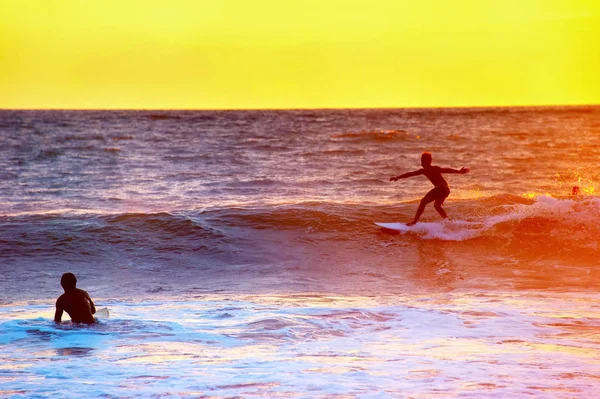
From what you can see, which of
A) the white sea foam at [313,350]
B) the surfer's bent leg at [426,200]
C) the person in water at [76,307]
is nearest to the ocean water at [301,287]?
the white sea foam at [313,350]

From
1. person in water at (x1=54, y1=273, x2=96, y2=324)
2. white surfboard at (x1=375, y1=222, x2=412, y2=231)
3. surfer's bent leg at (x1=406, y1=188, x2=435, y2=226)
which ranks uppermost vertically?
surfer's bent leg at (x1=406, y1=188, x2=435, y2=226)

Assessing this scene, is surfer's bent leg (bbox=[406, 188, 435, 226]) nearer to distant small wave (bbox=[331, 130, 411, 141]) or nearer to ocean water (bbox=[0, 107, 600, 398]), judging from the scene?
ocean water (bbox=[0, 107, 600, 398])

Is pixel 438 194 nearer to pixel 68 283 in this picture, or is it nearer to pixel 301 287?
pixel 301 287

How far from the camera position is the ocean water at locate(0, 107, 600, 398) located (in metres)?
6.73

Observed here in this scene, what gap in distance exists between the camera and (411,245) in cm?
1569

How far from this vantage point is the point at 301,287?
39.7ft

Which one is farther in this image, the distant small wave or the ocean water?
the distant small wave

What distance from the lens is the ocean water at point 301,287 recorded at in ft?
22.1

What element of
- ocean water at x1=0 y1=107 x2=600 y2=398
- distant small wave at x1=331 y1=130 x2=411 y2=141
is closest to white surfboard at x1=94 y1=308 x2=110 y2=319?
ocean water at x1=0 y1=107 x2=600 y2=398

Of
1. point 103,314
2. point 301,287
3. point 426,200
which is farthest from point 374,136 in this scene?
point 103,314

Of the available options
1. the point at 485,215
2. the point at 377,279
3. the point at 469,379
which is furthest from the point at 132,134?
the point at 469,379

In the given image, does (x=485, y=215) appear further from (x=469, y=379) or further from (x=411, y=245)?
(x=469, y=379)

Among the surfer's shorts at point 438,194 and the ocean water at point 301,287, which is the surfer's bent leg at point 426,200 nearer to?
the surfer's shorts at point 438,194

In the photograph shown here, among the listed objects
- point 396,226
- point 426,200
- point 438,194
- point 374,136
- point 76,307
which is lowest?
point 76,307
